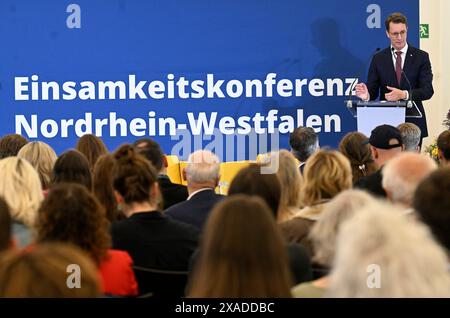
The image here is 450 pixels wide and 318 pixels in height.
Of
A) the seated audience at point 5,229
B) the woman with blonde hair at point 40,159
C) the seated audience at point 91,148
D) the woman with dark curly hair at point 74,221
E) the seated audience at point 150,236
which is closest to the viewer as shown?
the seated audience at point 5,229

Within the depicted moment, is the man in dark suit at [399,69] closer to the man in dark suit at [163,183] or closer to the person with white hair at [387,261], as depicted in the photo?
the man in dark suit at [163,183]

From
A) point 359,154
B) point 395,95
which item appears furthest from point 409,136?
point 395,95

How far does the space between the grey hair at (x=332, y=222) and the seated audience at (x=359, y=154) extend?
2821 mm

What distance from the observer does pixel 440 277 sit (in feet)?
7.25

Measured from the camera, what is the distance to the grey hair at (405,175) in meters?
4.14

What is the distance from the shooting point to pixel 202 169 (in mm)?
5180

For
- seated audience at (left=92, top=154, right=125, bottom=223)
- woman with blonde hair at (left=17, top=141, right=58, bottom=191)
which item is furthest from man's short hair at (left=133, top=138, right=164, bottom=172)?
seated audience at (left=92, top=154, right=125, bottom=223)

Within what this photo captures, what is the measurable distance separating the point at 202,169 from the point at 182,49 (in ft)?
16.8

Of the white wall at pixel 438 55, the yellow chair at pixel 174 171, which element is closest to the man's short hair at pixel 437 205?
the yellow chair at pixel 174 171

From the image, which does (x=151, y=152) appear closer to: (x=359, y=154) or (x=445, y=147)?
(x=359, y=154)
